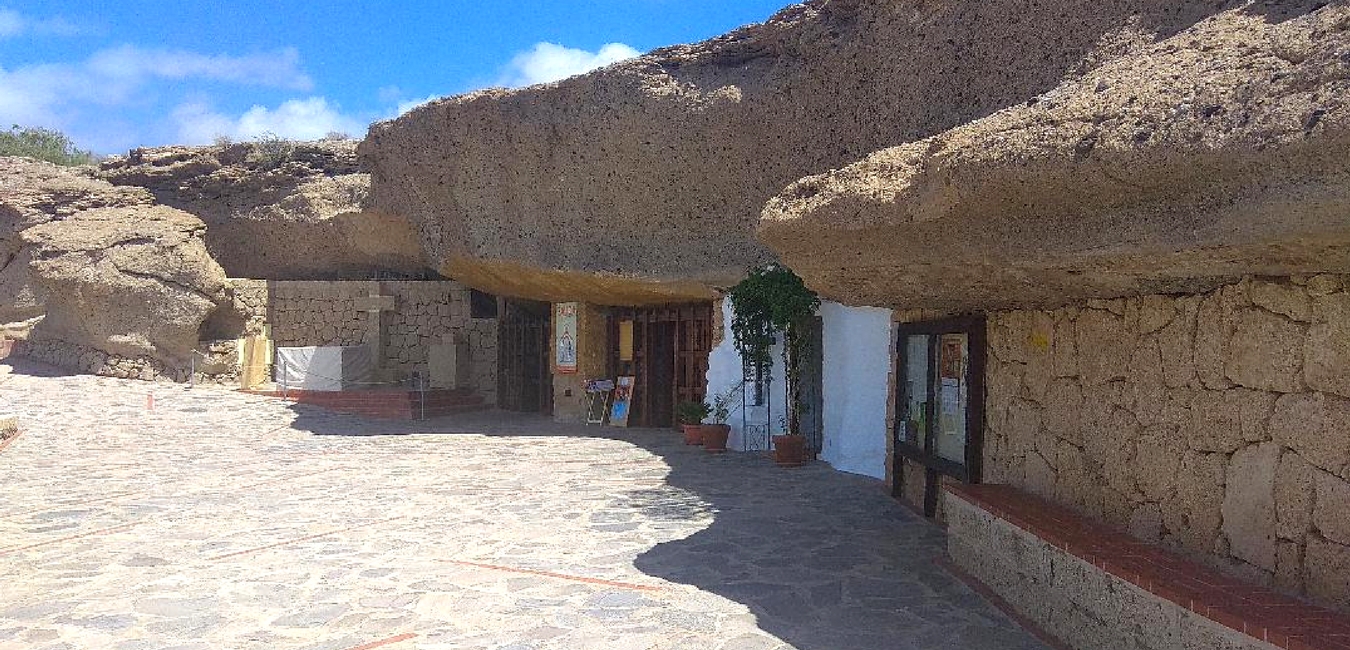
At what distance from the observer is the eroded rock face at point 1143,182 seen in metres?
2.76


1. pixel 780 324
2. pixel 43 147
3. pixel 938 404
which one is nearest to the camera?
pixel 938 404

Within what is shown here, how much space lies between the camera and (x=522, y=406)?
1931cm

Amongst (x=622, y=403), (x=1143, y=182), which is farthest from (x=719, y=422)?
(x=1143, y=182)

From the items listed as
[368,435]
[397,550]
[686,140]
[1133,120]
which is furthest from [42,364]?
[1133,120]

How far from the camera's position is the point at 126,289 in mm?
17422

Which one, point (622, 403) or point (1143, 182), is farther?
point (622, 403)

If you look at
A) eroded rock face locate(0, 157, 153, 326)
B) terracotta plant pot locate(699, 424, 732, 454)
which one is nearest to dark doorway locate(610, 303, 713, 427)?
terracotta plant pot locate(699, 424, 732, 454)

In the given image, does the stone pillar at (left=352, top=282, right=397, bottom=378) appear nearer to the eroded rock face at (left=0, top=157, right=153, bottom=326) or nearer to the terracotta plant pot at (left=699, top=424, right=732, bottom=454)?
the eroded rock face at (left=0, top=157, right=153, bottom=326)

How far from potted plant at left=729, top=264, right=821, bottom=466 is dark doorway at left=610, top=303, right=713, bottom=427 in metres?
3.14

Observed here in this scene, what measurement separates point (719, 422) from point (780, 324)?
2.35m

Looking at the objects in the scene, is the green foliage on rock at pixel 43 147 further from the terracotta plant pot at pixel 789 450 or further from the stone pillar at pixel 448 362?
the terracotta plant pot at pixel 789 450

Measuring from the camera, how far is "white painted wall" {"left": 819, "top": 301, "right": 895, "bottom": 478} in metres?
9.88

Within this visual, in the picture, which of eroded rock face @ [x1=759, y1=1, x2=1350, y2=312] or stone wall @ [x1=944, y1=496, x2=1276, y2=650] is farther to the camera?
stone wall @ [x1=944, y1=496, x2=1276, y2=650]

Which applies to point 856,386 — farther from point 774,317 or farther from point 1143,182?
point 1143,182
